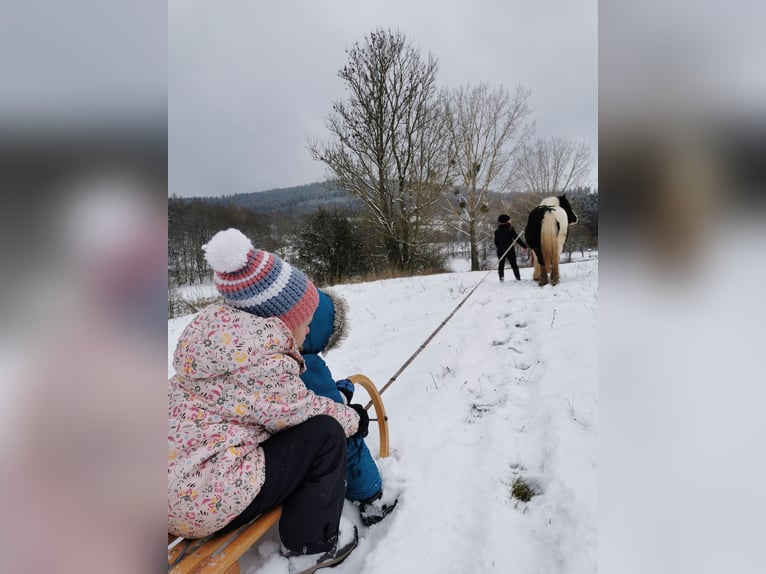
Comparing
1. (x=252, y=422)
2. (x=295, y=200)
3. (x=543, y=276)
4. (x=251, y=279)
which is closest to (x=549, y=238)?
(x=543, y=276)

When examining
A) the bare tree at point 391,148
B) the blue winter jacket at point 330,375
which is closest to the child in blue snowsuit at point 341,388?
the blue winter jacket at point 330,375

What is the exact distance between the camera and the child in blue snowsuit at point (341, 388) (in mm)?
2064

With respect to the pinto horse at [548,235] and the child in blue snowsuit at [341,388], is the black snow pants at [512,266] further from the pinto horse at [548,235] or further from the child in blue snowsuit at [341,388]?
the child in blue snowsuit at [341,388]

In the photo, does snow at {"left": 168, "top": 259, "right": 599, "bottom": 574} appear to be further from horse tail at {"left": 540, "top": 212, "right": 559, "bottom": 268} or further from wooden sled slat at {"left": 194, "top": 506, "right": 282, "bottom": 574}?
horse tail at {"left": 540, "top": 212, "right": 559, "bottom": 268}

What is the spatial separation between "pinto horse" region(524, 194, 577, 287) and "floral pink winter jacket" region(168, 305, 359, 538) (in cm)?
598

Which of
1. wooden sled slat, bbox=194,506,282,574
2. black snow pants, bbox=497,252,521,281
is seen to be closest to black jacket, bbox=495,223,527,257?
black snow pants, bbox=497,252,521,281

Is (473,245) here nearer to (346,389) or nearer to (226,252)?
(346,389)

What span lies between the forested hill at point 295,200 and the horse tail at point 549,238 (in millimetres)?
12619

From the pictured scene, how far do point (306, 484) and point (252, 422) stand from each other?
0.35 m
